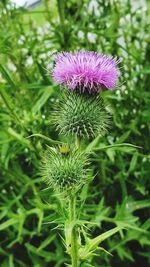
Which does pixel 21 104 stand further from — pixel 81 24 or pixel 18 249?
pixel 18 249

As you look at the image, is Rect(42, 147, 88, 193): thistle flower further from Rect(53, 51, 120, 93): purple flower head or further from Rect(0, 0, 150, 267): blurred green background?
Rect(0, 0, 150, 267): blurred green background

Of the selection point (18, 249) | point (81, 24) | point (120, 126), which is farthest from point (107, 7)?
point (18, 249)

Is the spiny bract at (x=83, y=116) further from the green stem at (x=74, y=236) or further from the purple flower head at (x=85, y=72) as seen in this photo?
the green stem at (x=74, y=236)

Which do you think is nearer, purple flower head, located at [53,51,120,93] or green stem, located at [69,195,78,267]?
→ green stem, located at [69,195,78,267]

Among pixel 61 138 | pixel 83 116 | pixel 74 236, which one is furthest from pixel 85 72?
pixel 61 138

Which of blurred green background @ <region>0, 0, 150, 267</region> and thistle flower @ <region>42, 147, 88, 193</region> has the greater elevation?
thistle flower @ <region>42, 147, 88, 193</region>

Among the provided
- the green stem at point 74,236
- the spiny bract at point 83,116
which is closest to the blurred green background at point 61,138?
the spiny bract at point 83,116

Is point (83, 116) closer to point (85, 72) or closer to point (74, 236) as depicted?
point (85, 72)

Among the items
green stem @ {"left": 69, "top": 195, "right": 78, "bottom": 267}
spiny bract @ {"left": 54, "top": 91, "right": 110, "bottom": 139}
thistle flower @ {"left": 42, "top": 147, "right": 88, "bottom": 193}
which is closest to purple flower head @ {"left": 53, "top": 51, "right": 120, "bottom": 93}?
spiny bract @ {"left": 54, "top": 91, "right": 110, "bottom": 139}
